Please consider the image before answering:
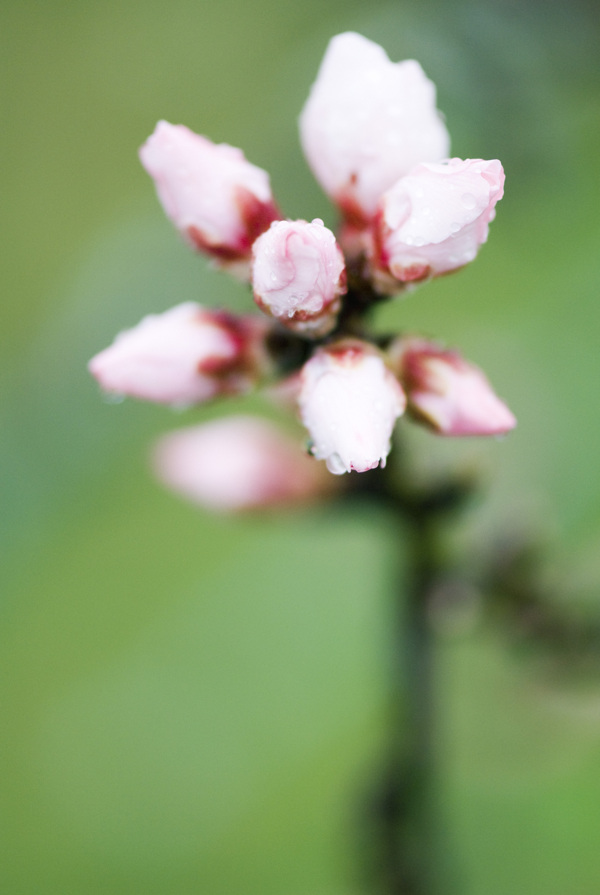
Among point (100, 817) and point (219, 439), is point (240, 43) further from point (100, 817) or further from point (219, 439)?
point (100, 817)

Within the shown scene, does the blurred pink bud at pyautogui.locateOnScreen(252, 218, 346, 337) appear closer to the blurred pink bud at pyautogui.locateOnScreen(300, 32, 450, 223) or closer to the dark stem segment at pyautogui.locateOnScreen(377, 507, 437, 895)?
the blurred pink bud at pyautogui.locateOnScreen(300, 32, 450, 223)

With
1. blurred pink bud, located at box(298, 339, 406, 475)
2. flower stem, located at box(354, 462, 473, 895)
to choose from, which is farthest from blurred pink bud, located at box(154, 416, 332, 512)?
blurred pink bud, located at box(298, 339, 406, 475)

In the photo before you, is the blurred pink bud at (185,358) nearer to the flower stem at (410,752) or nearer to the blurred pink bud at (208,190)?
the blurred pink bud at (208,190)

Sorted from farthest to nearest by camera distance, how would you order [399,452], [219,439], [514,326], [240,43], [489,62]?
[240,43]
[514,326]
[489,62]
[219,439]
[399,452]

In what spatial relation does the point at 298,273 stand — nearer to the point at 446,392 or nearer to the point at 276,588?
the point at 446,392

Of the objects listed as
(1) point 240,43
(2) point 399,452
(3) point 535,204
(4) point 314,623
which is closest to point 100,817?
(4) point 314,623

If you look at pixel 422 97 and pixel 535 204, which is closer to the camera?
pixel 422 97

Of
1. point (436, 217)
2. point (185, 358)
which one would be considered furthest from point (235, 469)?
point (436, 217)
